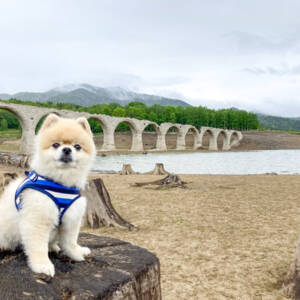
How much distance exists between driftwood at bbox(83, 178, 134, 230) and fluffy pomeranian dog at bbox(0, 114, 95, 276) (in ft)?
11.6

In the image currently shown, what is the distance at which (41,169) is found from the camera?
186 cm

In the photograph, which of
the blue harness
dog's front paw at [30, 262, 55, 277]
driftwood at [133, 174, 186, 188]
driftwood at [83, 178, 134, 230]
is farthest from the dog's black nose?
driftwood at [133, 174, 186, 188]

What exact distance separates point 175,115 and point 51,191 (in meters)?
91.4

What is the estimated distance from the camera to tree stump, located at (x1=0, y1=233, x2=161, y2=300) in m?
1.45

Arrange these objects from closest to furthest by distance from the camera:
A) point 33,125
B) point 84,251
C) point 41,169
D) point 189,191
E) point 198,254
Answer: point 41,169 → point 84,251 → point 198,254 → point 189,191 → point 33,125

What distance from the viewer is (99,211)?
18.9ft

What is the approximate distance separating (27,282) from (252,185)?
1047 cm

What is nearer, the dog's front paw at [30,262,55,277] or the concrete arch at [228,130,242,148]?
the dog's front paw at [30,262,55,277]

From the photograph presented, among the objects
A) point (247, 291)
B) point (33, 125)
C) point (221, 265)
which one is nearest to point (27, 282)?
point (247, 291)

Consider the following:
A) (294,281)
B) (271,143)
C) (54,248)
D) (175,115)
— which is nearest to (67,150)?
(54,248)

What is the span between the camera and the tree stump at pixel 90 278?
4.74 ft

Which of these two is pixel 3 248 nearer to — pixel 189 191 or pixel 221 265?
pixel 221 265

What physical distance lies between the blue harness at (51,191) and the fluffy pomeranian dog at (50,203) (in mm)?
19

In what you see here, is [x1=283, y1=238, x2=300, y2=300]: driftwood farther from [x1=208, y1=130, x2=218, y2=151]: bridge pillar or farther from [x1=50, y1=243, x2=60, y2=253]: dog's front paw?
[x1=208, y1=130, x2=218, y2=151]: bridge pillar
